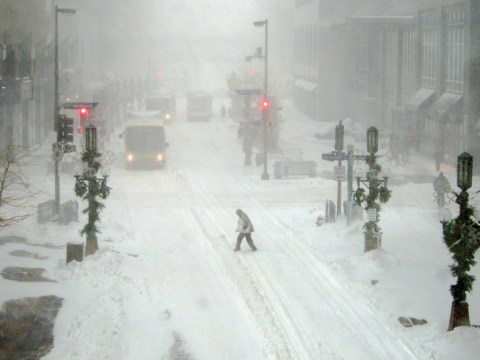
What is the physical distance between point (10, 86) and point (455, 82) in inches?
974

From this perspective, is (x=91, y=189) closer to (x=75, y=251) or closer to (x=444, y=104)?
(x=75, y=251)

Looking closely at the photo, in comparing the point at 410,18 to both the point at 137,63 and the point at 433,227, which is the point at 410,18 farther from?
the point at 137,63

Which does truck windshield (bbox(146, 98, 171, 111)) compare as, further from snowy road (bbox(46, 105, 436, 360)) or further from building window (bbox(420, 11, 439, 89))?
snowy road (bbox(46, 105, 436, 360))

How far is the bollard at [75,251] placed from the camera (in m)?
20.6

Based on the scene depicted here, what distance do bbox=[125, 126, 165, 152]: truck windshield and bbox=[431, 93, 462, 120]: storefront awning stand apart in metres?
15.6

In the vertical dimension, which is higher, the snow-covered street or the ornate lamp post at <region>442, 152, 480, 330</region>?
the ornate lamp post at <region>442, 152, 480, 330</region>

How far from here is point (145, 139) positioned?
4334 centimetres

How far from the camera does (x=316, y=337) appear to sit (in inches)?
620

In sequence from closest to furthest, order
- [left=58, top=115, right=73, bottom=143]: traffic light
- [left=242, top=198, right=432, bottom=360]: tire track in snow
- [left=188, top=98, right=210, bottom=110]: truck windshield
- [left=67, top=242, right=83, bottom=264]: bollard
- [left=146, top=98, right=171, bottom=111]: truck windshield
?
1. [left=242, top=198, right=432, bottom=360]: tire track in snow
2. [left=67, top=242, right=83, bottom=264]: bollard
3. [left=58, top=115, right=73, bottom=143]: traffic light
4. [left=146, top=98, right=171, bottom=111]: truck windshield
5. [left=188, top=98, right=210, bottom=110]: truck windshield

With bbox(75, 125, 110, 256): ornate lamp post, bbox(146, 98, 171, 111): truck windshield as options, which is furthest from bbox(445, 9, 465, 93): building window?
bbox(75, 125, 110, 256): ornate lamp post

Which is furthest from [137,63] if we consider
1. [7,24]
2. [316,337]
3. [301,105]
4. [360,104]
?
[316,337]

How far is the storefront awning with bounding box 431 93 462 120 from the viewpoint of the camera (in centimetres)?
4469

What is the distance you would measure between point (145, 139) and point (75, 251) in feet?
75.4

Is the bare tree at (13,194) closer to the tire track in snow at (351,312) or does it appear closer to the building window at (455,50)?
the tire track in snow at (351,312)
